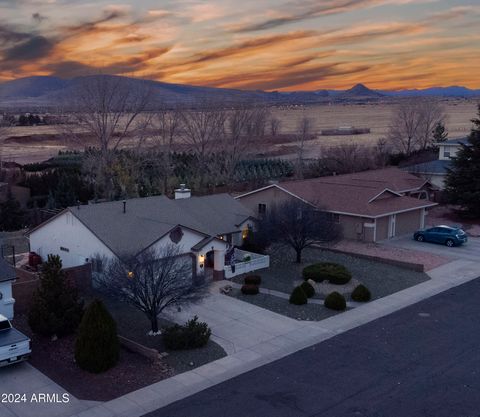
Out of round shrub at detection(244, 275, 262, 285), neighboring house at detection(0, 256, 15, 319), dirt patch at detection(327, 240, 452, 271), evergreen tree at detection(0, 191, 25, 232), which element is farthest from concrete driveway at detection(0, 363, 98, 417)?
evergreen tree at detection(0, 191, 25, 232)

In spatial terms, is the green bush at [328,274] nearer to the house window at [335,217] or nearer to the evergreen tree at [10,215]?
the house window at [335,217]

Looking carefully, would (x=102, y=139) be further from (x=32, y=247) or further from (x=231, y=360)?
(x=231, y=360)

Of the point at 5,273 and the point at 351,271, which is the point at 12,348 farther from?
the point at 351,271

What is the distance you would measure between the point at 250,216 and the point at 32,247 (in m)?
12.6

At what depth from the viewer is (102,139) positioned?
54.6 m

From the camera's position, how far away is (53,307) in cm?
2028

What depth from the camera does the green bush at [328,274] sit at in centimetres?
2767

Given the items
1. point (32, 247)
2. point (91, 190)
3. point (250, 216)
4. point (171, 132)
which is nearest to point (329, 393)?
point (250, 216)

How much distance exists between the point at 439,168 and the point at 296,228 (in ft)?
96.7

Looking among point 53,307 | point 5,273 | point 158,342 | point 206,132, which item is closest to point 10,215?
point 5,273

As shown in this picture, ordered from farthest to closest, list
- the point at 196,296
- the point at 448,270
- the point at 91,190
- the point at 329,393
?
1. the point at 91,190
2. the point at 448,270
3. the point at 196,296
4. the point at 329,393

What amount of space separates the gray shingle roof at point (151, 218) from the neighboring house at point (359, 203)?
9.34 feet

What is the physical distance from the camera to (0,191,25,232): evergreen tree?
40.7m

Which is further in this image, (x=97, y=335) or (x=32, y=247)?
(x=32, y=247)
